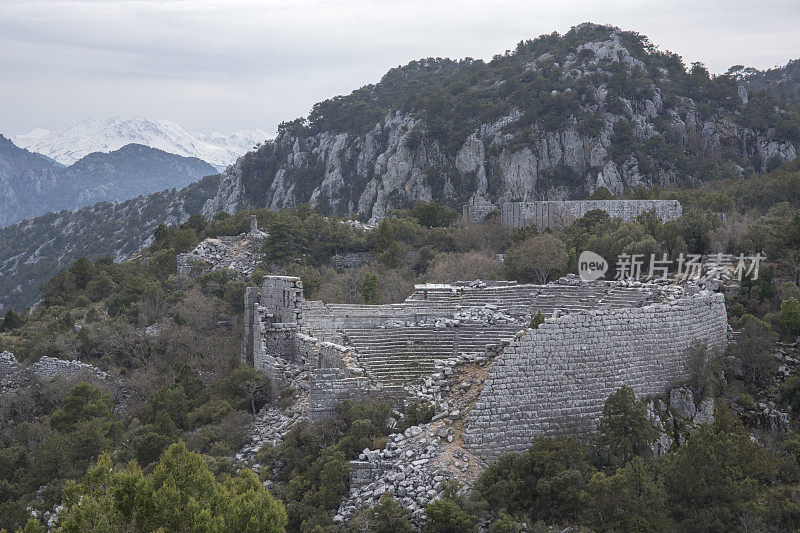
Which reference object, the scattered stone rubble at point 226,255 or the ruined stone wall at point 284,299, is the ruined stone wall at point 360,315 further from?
the scattered stone rubble at point 226,255

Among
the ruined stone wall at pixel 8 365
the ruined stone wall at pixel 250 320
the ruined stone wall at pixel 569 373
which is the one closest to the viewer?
the ruined stone wall at pixel 569 373

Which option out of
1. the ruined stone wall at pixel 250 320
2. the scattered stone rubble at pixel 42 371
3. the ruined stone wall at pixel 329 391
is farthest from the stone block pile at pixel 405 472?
the scattered stone rubble at pixel 42 371

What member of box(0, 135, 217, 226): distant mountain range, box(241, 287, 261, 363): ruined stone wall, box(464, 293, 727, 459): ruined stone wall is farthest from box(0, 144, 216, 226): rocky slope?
box(464, 293, 727, 459): ruined stone wall

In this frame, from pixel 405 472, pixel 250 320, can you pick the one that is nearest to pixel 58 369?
pixel 250 320

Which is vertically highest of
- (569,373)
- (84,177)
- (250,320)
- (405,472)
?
(84,177)

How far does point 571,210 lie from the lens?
39344mm

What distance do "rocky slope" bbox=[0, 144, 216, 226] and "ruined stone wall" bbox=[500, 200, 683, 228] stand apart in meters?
117

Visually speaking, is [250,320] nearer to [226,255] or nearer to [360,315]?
[360,315]

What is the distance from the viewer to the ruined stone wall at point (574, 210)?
38.1 metres

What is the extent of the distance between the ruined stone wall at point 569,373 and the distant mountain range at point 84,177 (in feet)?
444

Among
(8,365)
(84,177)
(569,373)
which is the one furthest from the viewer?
(84,177)

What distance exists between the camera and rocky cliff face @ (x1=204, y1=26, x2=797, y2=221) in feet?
203

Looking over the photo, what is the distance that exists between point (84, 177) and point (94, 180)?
2.20 meters

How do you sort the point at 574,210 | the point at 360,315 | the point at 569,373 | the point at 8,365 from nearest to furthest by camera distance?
the point at 569,373 → the point at 360,315 → the point at 8,365 → the point at 574,210
